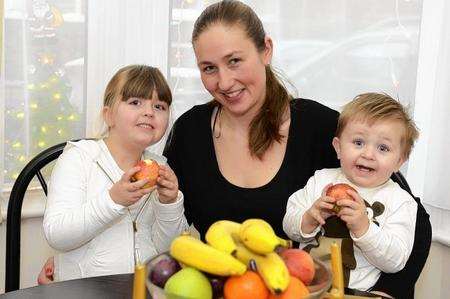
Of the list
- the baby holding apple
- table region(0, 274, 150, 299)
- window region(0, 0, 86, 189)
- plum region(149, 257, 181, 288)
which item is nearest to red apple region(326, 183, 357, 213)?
the baby holding apple

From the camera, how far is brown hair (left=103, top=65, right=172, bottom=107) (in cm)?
174

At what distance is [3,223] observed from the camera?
2193mm

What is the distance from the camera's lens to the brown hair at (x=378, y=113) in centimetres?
161

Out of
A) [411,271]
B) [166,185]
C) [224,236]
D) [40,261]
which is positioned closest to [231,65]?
[166,185]

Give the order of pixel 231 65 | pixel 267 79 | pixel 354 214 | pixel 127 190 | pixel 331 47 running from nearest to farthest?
pixel 354 214
pixel 127 190
pixel 231 65
pixel 267 79
pixel 331 47

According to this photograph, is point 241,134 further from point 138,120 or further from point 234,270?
point 234,270

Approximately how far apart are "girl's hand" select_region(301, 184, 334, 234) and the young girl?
35cm

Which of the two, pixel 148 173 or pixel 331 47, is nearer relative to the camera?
pixel 148 173

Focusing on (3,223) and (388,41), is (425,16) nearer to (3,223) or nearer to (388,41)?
(388,41)

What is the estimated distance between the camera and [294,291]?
91 cm

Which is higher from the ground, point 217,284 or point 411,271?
point 217,284

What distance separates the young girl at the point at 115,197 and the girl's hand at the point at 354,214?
0.46 meters

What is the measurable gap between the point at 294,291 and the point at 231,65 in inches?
38.3

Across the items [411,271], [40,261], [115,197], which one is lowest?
[40,261]
